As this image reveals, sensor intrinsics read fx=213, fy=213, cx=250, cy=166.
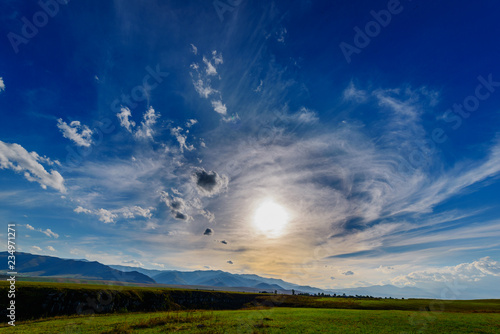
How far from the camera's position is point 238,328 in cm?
2795

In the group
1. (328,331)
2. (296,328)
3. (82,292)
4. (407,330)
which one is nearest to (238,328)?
(296,328)

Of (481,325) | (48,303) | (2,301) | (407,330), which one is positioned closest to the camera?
(407,330)

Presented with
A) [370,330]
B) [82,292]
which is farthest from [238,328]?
[82,292]

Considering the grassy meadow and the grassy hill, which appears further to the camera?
the grassy hill

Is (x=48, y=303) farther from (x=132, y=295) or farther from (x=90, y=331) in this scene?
(x=90, y=331)

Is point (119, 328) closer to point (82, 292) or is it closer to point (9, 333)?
point (9, 333)

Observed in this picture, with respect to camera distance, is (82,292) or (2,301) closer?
(2,301)

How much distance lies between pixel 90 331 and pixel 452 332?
46.2 meters

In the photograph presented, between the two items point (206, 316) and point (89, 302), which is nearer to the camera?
point (206, 316)

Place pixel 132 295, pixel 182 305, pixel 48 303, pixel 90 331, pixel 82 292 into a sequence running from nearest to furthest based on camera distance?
1. pixel 90 331
2. pixel 48 303
3. pixel 82 292
4. pixel 132 295
5. pixel 182 305

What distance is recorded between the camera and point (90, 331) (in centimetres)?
2664

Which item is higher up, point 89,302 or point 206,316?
point 206,316

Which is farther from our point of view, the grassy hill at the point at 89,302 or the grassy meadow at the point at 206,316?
the grassy hill at the point at 89,302

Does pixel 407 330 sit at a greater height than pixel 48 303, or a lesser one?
greater
